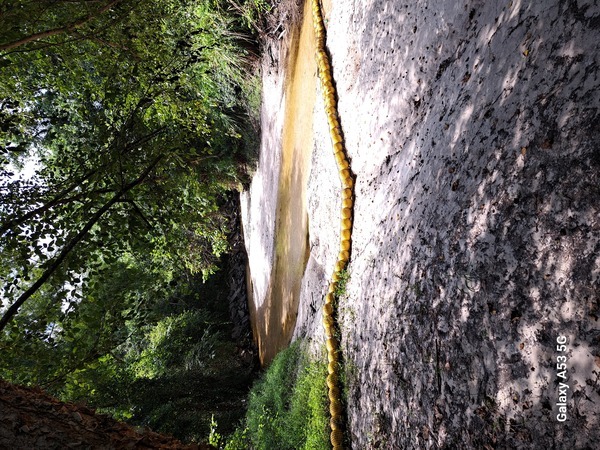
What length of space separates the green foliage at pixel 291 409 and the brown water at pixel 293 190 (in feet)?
4.49

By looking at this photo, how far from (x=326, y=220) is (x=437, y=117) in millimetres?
2657

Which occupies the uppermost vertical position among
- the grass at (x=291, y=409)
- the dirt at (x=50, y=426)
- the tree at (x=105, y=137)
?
the tree at (x=105, y=137)

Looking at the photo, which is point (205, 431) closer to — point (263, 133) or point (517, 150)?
point (263, 133)

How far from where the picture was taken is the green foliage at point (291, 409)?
462 cm

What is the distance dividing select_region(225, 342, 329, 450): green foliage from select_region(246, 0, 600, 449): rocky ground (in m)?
0.57

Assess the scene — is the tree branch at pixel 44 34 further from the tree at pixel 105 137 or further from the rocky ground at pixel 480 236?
the rocky ground at pixel 480 236

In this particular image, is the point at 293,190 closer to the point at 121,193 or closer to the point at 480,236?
the point at 121,193

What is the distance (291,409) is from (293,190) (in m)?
4.13

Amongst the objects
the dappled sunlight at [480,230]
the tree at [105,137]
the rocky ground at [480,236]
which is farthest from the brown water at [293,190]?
the dappled sunlight at [480,230]

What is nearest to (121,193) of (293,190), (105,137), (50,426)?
(105,137)

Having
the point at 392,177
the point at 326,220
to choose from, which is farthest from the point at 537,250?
the point at 326,220

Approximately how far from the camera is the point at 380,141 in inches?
180

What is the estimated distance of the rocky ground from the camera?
1.98 meters

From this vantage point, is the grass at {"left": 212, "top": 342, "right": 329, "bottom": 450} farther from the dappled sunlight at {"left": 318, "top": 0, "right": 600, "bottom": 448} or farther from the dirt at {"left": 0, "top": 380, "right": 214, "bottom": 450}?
the dirt at {"left": 0, "top": 380, "right": 214, "bottom": 450}
